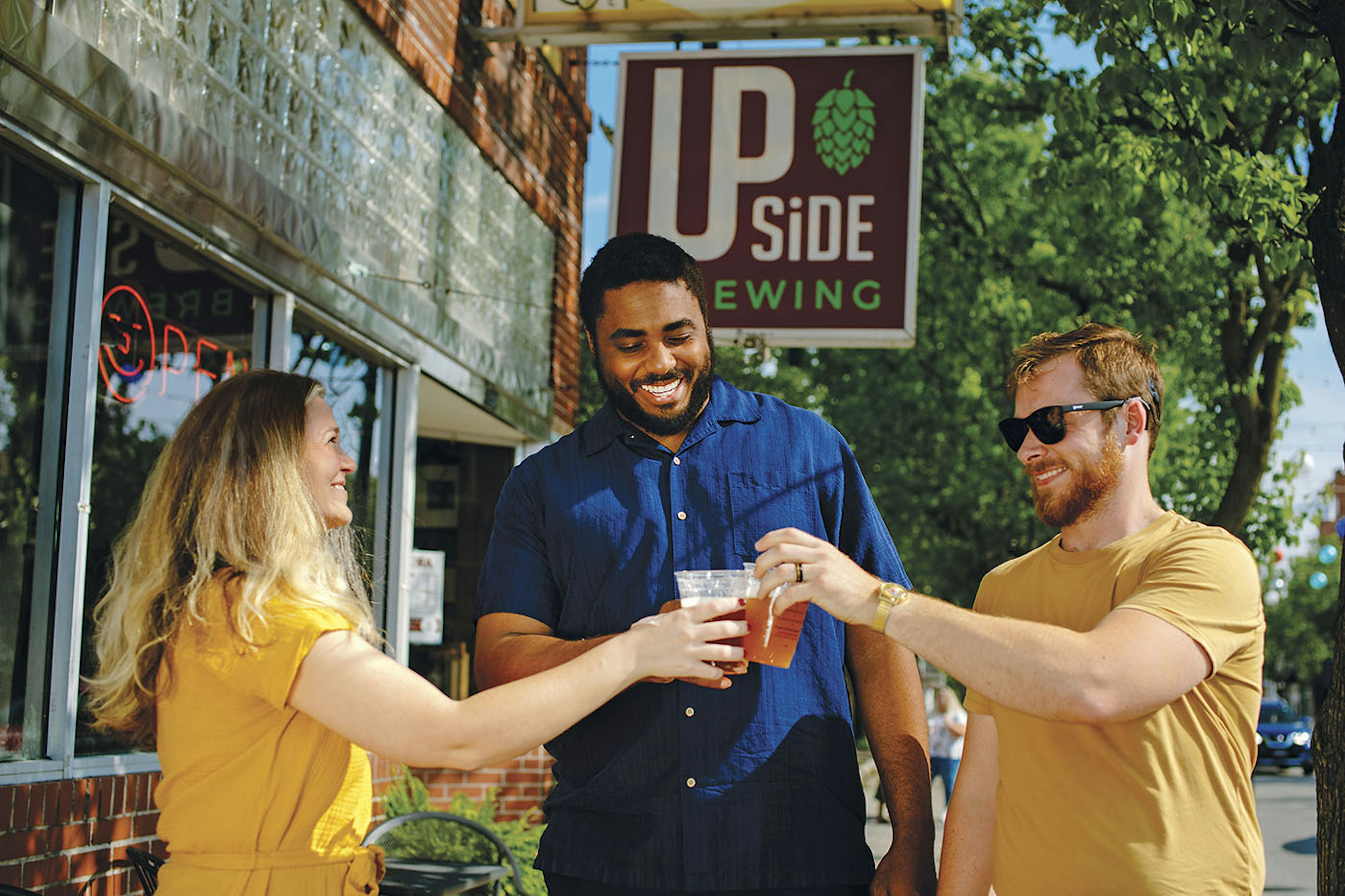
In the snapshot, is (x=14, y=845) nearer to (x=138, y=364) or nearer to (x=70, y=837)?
(x=70, y=837)

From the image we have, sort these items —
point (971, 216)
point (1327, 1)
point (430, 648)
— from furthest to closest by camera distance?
point (971, 216), point (430, 648), point (1327, 1)

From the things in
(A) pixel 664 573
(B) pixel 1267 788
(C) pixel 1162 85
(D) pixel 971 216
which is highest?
(D) pixel 971 216

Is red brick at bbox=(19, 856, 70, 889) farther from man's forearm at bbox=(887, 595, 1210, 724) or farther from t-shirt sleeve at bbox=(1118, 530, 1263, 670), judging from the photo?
t-shirt sleeve at bbox=(1118, 530, 1263, 670)

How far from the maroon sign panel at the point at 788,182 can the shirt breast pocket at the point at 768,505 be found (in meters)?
3.85

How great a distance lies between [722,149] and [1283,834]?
1256 cm

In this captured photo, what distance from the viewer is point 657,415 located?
3.12m

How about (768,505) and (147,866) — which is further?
(147,866)

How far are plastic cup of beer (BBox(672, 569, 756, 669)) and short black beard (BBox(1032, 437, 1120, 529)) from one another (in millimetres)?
621

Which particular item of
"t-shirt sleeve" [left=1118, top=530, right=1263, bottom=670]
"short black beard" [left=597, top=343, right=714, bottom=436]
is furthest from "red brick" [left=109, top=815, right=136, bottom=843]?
"t-shirt sleeve" [left=1118, top=530, right=1263, bottom=670]

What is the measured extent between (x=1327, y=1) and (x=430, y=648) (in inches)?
255

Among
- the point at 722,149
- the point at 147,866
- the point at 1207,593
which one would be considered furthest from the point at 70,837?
the point at 722,149

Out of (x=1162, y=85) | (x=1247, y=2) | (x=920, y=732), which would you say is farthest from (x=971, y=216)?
(x=920, y=732)

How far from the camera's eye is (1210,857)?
8.04 ft

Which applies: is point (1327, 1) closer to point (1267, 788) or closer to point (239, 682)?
point (239, 682)
